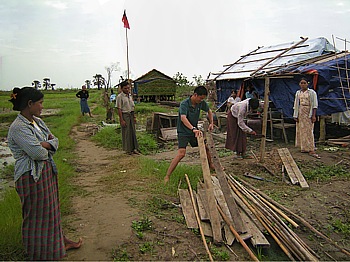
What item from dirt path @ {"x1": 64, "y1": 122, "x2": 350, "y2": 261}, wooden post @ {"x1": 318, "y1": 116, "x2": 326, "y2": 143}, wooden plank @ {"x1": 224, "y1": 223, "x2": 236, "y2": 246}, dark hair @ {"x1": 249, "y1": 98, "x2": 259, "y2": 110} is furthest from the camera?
wooden post @ {"x1": 318, "y1": 116, "x2": 326, "y2": 143}

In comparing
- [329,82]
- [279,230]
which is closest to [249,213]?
[279,230]

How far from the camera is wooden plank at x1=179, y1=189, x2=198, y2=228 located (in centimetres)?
345

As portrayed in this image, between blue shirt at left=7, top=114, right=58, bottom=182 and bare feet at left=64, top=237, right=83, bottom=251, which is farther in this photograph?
bare feet at left=64, top=237, right=83, bottom=251

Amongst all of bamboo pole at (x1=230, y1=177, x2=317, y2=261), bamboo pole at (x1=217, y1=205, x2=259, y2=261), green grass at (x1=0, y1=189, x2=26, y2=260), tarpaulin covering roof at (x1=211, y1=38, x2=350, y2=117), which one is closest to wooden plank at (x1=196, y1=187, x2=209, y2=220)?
bamboo pole at (x1=217, y1=205, x2=259, y2=261)

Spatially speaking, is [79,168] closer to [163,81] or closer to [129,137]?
[129,137]

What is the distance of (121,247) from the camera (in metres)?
2.95

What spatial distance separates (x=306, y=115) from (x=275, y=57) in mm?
4168

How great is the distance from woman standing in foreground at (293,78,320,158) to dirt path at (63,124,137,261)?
432 centimetres

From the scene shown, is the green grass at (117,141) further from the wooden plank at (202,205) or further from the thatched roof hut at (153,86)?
the thatched roof hut at (153,86)

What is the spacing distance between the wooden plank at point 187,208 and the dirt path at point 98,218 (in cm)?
61

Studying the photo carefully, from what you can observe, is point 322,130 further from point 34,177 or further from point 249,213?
point 34,177

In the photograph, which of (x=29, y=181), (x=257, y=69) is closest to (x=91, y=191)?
(x=29, y=181)

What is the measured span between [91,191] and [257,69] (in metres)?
7.70

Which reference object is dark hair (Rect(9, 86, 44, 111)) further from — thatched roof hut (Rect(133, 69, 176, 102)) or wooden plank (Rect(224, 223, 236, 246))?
thatched roof hut (Rect(133, 69, 176, 102))
